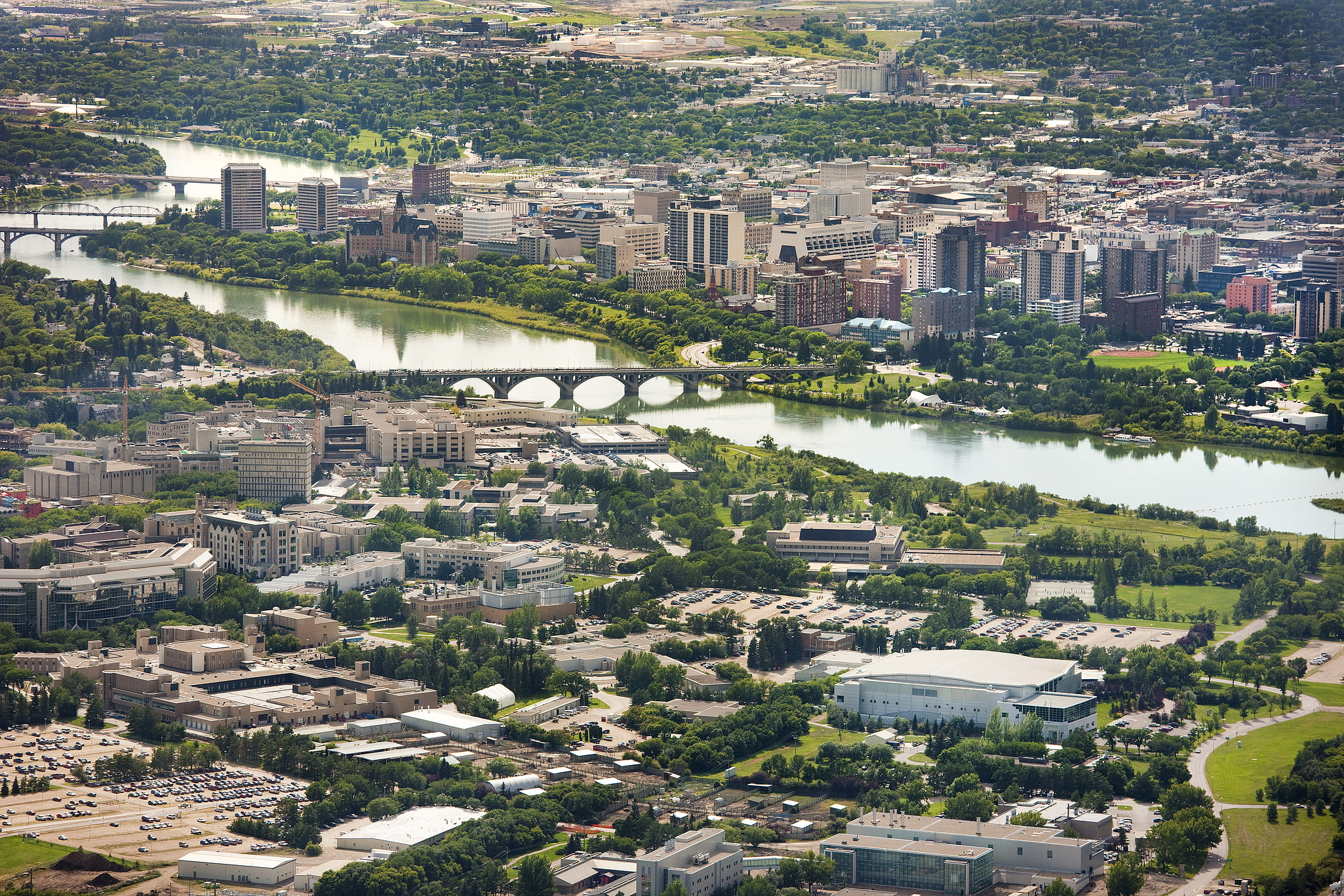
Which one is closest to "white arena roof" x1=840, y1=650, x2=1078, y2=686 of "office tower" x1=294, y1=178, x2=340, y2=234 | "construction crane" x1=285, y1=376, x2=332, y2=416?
"construction crane" x1=285, y1=376, x2=332, y2=416

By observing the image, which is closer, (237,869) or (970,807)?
(237,869)

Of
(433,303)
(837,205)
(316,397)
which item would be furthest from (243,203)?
(316,397)

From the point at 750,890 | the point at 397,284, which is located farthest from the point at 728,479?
the point at 397,284

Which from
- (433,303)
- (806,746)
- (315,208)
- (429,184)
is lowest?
(806,746)

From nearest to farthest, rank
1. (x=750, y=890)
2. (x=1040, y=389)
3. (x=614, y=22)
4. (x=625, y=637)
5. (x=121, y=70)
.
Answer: (x=750, y=890) → (x=625, y=637) → (x=1040, y=389) → (x=121, y=70) → (x=614, y=22)

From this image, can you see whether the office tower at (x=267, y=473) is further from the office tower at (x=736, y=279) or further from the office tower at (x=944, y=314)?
the office tower at (x=736, y=279)

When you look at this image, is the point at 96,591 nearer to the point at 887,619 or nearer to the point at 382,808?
the point at 382,808

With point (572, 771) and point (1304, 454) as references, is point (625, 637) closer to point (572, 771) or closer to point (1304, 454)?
point (572, 771)
